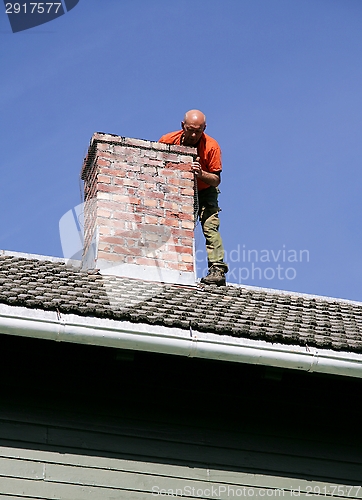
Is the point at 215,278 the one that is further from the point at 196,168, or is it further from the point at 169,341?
the point at 169,341

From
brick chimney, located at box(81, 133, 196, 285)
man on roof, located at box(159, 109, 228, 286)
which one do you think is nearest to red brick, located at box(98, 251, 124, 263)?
brick chimney, located at box(81, 133, 196, 285)

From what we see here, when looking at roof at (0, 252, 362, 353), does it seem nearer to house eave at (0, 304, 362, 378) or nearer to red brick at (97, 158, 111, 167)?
house eave at (0, 304, 362, 378)

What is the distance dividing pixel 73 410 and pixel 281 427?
1.38 meters

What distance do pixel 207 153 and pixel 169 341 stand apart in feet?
10.1

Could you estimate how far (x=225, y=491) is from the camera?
17.7ft

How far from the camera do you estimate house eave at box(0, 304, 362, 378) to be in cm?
523

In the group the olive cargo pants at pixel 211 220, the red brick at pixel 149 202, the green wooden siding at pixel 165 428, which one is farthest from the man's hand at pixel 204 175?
the green wooden siding at pixel 165 428

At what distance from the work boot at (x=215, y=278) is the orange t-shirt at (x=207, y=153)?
92 centimetres

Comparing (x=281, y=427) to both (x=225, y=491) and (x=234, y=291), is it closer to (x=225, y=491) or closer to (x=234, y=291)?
(x=225, y=491)

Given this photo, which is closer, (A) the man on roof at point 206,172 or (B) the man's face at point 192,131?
(A) the man on roof at point 206,172

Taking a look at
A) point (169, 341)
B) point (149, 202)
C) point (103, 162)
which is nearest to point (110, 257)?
point (149, 202)

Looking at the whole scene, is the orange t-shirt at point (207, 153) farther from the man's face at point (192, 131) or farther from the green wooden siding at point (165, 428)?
the green wooden siding at point (165, 428)

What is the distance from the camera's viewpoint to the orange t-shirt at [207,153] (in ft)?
26.3

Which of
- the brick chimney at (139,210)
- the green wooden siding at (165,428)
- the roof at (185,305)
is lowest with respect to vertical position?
the green wooden siding at (165,428)
